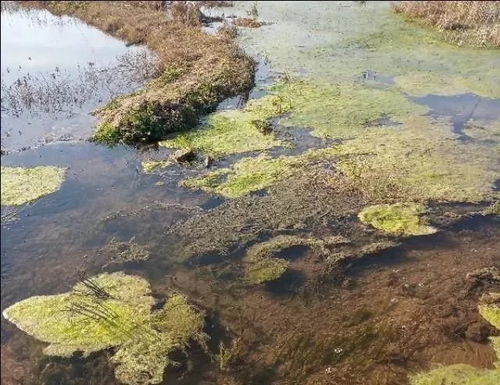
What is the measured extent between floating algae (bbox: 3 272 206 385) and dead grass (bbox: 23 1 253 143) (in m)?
4.50

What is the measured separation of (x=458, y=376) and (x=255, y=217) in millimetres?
3512

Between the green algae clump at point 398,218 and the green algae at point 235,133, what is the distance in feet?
9.10

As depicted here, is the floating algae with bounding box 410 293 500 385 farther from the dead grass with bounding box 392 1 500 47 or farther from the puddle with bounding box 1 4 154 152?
the dead grass with bounding box 392 1 500 47

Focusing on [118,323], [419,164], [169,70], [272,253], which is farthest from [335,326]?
[169,70]

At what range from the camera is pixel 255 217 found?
7.67 metres

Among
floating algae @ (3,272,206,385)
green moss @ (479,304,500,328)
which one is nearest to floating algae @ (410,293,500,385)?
green moss @ (479,304,500,328)

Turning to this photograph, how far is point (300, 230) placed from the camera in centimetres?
737

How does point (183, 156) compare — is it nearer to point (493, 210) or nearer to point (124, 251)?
point (124, 251)

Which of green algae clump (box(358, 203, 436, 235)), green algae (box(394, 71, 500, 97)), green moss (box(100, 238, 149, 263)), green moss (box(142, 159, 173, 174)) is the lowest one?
green moss (box(100, 238, 149, 263))

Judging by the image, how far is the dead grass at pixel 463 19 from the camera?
47.5 ft

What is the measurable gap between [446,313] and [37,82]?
Answer: 11.8 m

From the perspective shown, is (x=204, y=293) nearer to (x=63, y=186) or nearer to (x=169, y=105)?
(x=63, y=186)

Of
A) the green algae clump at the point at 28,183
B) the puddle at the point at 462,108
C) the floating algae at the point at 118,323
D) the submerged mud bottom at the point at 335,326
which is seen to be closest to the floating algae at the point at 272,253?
the submerged mud bottom at the point at 335,326

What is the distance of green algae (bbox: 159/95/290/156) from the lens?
9805 millimetres
